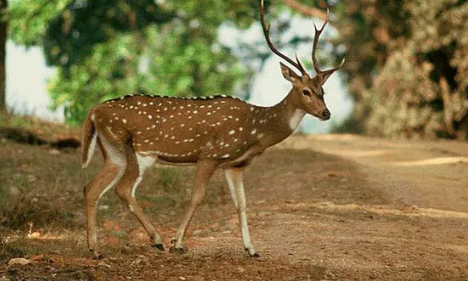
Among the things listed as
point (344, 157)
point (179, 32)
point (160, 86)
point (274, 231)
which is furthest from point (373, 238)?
point (179, 32)

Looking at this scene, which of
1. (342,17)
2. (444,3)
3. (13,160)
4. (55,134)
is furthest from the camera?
(342,17)

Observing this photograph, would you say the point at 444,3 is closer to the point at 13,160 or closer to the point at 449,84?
the point at 449,84

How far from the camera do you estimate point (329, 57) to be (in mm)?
35688

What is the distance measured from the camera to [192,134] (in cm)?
929

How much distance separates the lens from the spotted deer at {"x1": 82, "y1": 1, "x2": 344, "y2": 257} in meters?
9.15

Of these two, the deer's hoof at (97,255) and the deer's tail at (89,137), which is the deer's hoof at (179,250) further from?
the deer's tail at (89,137)

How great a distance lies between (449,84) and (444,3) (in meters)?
2.30

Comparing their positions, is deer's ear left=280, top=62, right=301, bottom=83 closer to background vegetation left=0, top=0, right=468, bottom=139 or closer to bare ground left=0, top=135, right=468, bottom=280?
bare ground left=0, top=135, right=468, bottom=280

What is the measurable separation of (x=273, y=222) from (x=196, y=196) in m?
1.93

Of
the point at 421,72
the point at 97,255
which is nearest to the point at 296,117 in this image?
the point at 97,255

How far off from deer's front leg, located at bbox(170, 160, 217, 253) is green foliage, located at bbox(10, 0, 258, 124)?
15.9 metres

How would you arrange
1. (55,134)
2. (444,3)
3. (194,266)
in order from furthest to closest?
(444,3), (55,134), (194,266)

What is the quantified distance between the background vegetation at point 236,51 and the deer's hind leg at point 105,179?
894 cm

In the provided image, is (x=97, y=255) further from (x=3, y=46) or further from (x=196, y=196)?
(x=3, y=46)
